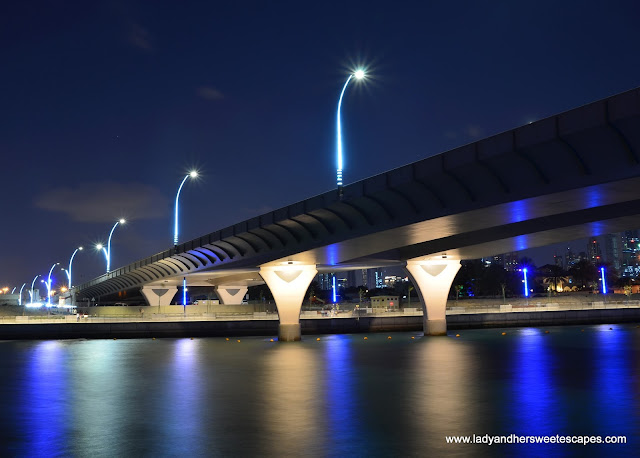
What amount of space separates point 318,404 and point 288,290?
4204cm

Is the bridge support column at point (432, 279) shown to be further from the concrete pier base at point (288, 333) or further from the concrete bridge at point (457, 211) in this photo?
the concrete pier base at point (288, 333)

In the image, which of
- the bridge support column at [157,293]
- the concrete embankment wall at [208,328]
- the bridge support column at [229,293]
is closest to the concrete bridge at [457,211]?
the concrete embankment wall at [208,328]

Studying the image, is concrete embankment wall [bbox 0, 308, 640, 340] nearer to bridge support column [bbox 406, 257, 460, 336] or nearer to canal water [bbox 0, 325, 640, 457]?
bridge support column [bbox 406, 257, 460, 336]

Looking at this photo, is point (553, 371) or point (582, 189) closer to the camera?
point (582, 189)

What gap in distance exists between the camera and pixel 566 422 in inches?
730

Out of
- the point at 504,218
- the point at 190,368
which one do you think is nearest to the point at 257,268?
the point at 190,368

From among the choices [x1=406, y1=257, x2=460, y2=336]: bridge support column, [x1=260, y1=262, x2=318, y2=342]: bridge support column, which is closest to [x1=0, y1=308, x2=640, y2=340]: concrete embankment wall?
[x1=260, y1=262, x2=318, y2=342]: bridge support column

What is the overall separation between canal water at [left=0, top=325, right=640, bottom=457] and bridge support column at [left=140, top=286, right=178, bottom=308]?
280 feet

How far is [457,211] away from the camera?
35188mm

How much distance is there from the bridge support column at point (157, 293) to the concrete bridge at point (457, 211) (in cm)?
5489

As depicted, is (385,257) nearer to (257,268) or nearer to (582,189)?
(257,268)

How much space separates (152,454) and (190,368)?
2392 centimetres

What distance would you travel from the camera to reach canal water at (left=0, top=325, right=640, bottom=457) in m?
16.5

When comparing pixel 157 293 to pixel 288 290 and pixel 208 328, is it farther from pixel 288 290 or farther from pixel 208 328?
pixel 288 290
